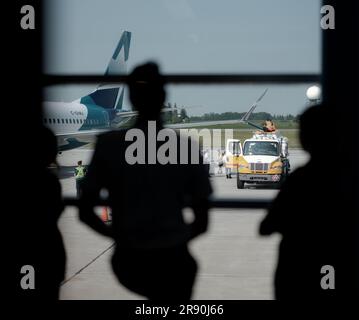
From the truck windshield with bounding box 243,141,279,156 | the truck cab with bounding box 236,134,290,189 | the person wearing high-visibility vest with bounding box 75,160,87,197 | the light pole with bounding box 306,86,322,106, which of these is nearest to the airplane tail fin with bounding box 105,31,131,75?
the person wearing high-visibility vest with bounding box 75,160,87,197

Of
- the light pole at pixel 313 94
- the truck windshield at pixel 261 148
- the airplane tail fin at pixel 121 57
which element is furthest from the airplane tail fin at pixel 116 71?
the truck windshield at pixel 261 148

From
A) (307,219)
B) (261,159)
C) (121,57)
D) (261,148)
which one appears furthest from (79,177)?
(261,148)

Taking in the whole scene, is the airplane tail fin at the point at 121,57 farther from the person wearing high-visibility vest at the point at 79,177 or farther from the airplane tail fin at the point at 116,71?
the person wearing high-visibility vest at the point at 79,177

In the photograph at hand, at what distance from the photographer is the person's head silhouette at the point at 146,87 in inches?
52.0

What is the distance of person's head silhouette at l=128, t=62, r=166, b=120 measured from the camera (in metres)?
1.32

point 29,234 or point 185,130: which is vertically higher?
point 185,130

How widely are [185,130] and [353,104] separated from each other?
0.41 meters

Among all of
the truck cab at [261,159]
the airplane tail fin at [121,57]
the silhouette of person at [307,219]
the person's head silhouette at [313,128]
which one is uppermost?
the airplane tail fin at [121,57]

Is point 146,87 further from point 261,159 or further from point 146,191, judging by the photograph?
point 261,159

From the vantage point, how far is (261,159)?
9711mm

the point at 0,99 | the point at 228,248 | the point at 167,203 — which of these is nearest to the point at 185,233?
the point at 167,203

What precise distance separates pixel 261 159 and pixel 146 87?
27.9 feet

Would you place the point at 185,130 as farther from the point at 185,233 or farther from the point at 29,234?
the point at 29,234
